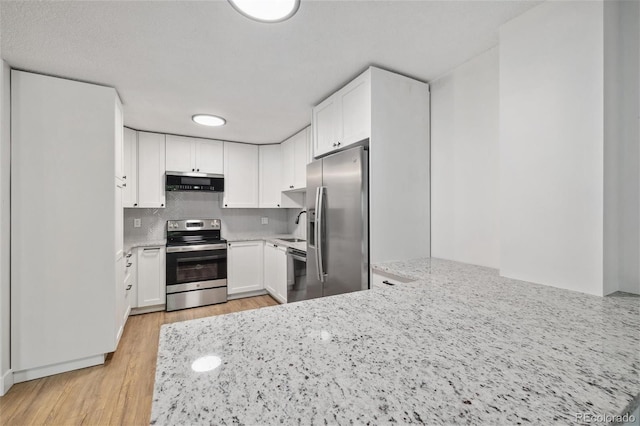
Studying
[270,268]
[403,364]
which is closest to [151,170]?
[270,268]

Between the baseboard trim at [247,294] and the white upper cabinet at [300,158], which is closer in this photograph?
the white upper cabinet at [300,158]

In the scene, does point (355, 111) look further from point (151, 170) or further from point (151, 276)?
point (151, 276)

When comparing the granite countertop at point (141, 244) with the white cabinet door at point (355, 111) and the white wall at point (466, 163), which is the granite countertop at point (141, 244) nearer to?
the white cabinet door at point (355, 111)

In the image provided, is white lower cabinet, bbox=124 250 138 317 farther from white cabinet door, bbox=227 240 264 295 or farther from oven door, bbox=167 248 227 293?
white cabinet door, bbox=227 240 264 295

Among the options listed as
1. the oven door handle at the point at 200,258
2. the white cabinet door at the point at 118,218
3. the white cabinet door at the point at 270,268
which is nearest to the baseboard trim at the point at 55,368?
the white cabinet door at the point at 118,218

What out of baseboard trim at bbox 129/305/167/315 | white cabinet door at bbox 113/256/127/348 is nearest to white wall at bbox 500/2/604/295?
white cabinet door at bbox 113/256/127/348

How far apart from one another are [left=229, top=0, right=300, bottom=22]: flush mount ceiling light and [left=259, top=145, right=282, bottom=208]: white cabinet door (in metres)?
2.90

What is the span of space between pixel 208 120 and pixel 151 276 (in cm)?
209

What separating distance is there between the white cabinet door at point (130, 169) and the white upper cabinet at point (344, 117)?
2420 mm

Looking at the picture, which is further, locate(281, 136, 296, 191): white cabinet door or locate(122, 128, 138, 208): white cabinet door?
locate(281, 136, 296, 191): white cabinet door

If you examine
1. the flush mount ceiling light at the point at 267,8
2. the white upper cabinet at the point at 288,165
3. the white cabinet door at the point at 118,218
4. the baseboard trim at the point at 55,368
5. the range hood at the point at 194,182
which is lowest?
the baseboard trim at the point at 55,368

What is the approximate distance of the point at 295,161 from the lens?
3.86 m

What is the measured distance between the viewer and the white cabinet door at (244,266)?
13.1 feet

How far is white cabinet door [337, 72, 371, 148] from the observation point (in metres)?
2.05
